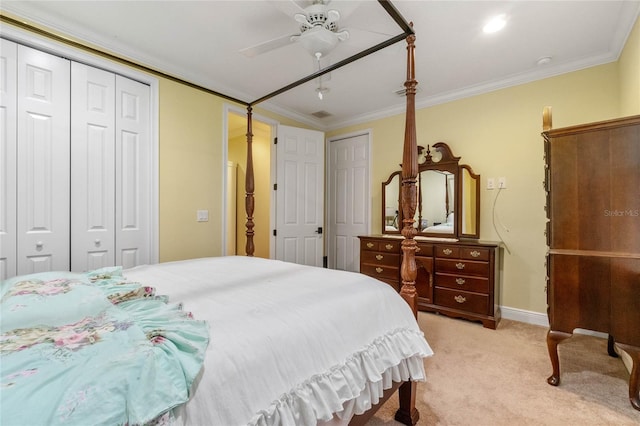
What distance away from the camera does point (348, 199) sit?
4387mm

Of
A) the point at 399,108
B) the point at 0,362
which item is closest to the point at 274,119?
the point at 399,108

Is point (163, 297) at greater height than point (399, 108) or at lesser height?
lesser

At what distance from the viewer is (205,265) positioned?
1.90 metres

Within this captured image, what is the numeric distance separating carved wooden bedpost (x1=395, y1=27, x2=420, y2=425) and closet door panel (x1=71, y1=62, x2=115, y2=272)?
2441 millimetres

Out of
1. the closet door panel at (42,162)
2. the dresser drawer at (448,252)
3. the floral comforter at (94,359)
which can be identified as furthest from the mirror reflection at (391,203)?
the closet door panel at (42,162)

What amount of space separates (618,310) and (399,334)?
1.40 m

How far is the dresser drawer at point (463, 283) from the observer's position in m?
2.83

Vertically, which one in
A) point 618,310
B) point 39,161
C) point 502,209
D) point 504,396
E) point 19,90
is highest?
point 19,90

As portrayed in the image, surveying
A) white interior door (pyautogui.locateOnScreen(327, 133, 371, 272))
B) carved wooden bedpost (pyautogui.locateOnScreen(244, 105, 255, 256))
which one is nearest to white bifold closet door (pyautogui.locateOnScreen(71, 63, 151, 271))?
carved wooden bedpost (pyautogui.locateOnScreen(244, 105, 255, 256))

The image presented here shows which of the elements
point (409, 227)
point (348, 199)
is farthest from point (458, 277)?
point (348, 199)

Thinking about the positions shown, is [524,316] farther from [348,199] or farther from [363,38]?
[363,38]

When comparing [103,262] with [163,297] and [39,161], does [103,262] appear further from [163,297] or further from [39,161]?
[163,297]

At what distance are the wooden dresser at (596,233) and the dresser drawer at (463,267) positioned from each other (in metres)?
0.95

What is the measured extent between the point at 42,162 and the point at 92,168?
30 centimetres
